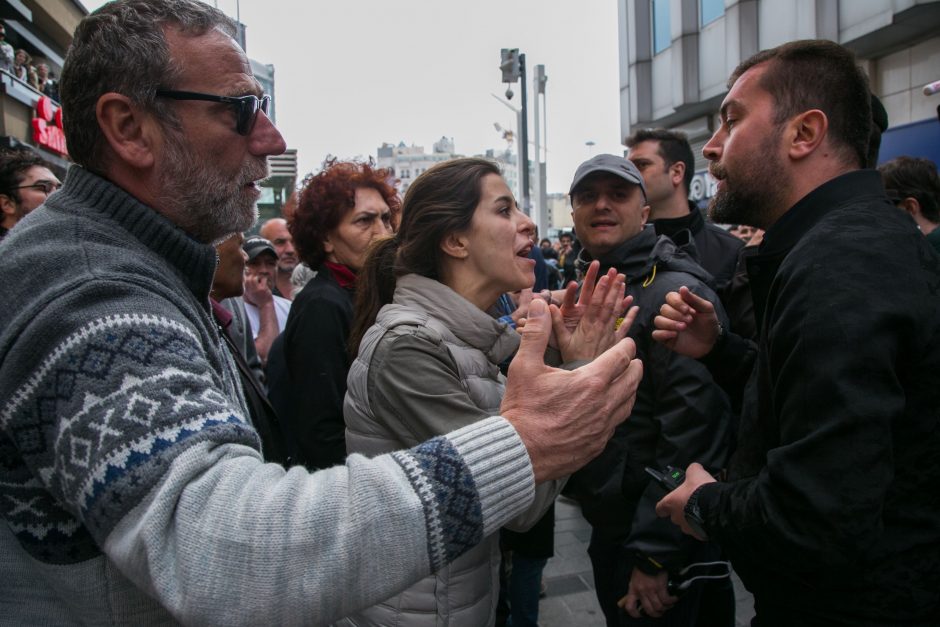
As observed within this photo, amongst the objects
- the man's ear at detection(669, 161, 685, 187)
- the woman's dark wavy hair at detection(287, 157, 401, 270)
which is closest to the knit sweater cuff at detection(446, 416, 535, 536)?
the woman's dark wavy hair at detection(287, 157, 401, 270)

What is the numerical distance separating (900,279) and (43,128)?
19614 millimetres

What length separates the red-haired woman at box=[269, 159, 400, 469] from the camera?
287 cm

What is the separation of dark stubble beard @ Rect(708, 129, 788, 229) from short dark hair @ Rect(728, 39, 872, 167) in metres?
0.12

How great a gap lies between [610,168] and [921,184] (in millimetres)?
2205

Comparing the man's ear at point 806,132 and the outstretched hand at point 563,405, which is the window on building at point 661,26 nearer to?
the man's ear at point 806,132

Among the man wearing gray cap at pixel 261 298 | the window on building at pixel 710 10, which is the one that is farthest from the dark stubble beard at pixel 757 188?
the window on building at pixel 710 10

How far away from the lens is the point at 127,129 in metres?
1.24

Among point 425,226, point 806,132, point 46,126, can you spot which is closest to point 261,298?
point 425,226

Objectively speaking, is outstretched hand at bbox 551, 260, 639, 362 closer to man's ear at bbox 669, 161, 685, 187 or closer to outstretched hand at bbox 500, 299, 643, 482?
outstretched hand at bbox 500, 299, 643, 482

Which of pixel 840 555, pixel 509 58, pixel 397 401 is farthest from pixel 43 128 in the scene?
pixel 840 555

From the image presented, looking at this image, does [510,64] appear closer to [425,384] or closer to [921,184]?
[921,184]

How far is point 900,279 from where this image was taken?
1.49 metres

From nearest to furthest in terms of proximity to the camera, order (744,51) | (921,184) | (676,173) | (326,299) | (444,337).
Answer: (444,337) < (326,299) < (921,184) < (676,173) < (744,51)

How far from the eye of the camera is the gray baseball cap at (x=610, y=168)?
3.17 metres
